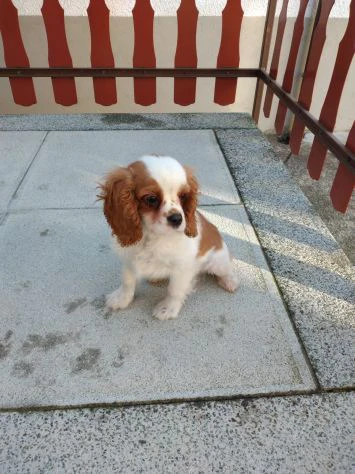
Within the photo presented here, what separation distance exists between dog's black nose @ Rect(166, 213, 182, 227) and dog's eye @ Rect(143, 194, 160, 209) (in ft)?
0.32

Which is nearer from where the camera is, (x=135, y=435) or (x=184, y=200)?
(x=135, y=435)

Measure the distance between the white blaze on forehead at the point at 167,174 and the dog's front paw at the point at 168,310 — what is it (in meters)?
0.68

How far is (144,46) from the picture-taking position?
4219 mm

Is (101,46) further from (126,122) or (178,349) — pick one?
(178,349)

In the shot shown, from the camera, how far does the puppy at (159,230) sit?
73.0 inches

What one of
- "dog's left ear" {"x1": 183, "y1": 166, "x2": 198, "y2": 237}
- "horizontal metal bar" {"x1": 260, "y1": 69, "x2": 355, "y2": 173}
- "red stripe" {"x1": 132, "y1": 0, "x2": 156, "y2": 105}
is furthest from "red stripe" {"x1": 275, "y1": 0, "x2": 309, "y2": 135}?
"dog's left ear" {"x1": 183, "y1": 166, "x2": 198, "y2": 237}

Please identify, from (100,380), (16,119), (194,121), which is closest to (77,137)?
(16,119)

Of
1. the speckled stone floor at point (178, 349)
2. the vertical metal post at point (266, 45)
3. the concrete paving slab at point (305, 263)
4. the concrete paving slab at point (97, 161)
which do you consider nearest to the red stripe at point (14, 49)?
the concrete paving slab at point (97, 161)

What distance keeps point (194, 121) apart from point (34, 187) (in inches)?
82.3

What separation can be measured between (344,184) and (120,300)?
183 cm

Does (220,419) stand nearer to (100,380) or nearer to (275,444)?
(275,444)

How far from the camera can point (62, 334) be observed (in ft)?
6.97

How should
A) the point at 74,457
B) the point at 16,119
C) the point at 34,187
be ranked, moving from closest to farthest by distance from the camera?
the point at 74,457 → the point at 34,187 → the point at 16,119

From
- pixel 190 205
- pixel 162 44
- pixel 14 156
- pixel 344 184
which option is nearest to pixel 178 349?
pixel 190 205
